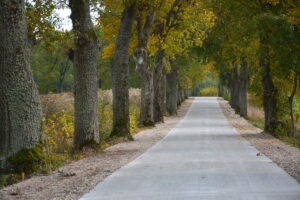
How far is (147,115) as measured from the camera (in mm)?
34688

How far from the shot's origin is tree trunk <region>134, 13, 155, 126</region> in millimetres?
32094

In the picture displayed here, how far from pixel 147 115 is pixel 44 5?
20118 millimetres

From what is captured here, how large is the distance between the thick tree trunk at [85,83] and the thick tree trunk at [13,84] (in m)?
5.05

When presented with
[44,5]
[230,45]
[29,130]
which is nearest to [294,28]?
[230,45]

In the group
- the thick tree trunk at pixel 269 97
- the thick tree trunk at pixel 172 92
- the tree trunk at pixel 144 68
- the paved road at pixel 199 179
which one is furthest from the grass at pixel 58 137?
the thick tree trunk at pixel 172 92

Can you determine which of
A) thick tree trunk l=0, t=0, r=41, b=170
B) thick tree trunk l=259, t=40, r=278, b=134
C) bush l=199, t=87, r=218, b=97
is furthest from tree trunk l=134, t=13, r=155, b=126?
bush l=199, t=87, r=218, b=97

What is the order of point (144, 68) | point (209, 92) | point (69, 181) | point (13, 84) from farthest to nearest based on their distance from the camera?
point (209, 92) → point (144, 68) → point (13, 84) → point (69, 181)

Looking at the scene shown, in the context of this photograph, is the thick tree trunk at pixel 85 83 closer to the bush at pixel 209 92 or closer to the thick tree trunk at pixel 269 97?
the thick tree trunk at pixel 269 97

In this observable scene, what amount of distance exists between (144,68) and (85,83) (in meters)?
15.8

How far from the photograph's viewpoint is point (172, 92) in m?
53.7

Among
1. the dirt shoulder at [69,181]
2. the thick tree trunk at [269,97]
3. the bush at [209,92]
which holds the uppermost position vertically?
the thick tree trunk at [269,97]

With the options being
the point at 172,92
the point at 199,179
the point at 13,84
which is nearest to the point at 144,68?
the point at 172,92

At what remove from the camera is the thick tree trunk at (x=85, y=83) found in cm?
1822

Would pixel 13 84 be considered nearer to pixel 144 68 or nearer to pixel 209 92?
pixel 144 68
